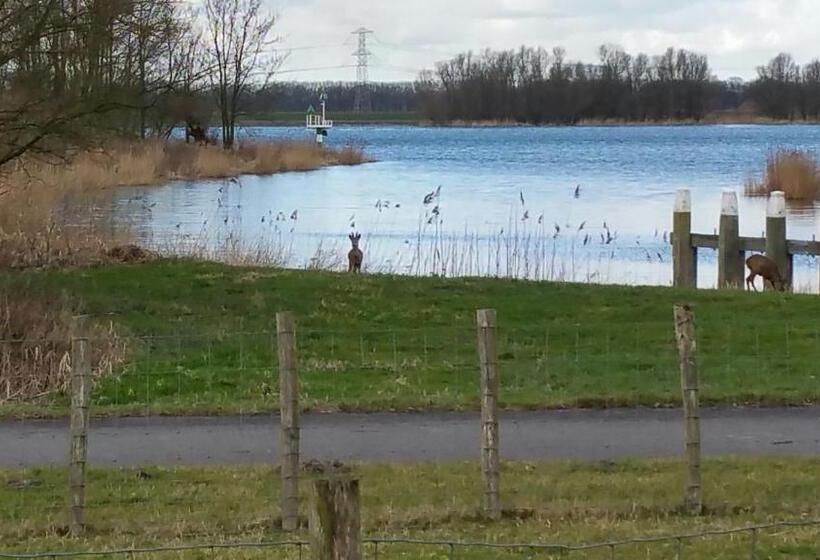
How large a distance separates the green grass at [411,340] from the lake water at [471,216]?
4453 millimetres

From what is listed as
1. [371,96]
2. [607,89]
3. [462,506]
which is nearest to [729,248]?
[462,506]

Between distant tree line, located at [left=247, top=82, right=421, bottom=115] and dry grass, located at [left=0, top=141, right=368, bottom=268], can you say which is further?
distant tree line, located at [left=247, top=82, right=421, bottom=115]

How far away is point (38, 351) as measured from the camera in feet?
38.5

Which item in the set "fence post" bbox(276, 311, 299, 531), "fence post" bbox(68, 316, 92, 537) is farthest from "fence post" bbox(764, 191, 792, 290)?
"fence post" bbox(68, 316, 92, 537)

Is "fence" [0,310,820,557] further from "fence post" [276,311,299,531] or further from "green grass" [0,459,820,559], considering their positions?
"fence post" [276,311,299,531]

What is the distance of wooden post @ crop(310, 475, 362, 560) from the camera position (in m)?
3.70

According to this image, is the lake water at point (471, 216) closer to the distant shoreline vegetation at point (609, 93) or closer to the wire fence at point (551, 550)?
the wire fence at point (551, 550)

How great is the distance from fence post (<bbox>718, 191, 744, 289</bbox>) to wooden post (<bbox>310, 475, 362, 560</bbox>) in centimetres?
1639

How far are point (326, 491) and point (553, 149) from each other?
7447 centimetres

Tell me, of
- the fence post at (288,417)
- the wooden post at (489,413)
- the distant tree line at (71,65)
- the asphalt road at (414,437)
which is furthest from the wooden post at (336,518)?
Answer: the distant tree line at (71,65)

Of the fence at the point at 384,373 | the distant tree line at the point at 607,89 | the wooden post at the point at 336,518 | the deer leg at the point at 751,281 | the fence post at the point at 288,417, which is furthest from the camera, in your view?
the distant tree line at the point at 607,89

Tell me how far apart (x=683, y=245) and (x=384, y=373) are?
9.62 meters

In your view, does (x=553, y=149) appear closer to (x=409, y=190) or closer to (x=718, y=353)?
(x=409, y=190)

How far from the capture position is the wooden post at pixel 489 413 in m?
7.20
